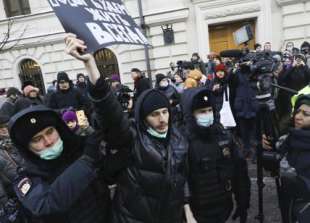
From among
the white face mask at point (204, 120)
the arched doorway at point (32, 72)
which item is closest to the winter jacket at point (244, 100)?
the white face mask at point (204, 120)

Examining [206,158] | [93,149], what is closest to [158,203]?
[93,149]

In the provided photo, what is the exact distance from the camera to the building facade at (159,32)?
12141 mm

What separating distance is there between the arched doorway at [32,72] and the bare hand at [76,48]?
14.2 meters

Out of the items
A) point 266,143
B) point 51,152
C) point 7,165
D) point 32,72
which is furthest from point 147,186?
point 32,72

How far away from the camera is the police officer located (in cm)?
277

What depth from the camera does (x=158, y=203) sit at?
2023 mm

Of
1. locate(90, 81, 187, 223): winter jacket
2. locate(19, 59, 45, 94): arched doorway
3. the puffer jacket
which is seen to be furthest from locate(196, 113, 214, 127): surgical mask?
locate(19, 59, 45, 94): arched doorway

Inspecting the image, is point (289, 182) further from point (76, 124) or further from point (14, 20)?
point (14, 20)

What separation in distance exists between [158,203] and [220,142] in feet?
3.35

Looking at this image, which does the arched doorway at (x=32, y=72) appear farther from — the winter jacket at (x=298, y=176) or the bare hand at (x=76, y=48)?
the bare hand at (x=76, y=48)

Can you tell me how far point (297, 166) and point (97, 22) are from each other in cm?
157

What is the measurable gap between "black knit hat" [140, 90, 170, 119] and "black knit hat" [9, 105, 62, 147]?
613 mm

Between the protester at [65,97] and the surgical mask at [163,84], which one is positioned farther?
the surgical mask at [163,84]

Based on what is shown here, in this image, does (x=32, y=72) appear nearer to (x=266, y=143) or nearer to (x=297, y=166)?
(x=266, y=143)
